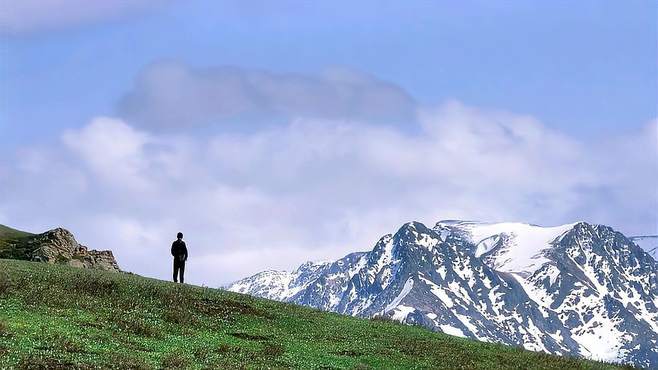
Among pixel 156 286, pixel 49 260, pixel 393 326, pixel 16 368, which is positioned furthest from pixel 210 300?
pixel 49 260

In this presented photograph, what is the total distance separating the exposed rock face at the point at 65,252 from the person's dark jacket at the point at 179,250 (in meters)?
17.6

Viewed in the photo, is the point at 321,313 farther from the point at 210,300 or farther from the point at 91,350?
the point at 91,350

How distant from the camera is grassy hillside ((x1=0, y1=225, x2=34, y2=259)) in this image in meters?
77.8

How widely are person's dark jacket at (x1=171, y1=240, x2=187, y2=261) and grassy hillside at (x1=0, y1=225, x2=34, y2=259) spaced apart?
2078cm

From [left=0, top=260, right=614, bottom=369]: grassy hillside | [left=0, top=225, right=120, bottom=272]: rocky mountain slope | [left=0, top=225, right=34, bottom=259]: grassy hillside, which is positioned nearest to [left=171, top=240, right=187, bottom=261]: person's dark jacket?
[left=0, top=260, right=614, bottom=369]: grassy hillside

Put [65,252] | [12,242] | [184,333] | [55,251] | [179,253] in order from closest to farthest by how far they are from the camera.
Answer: [184,333] < [179,253] < [55,251] < [65,252] < [12,242]

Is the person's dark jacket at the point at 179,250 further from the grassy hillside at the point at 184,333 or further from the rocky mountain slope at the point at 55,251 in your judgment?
the rocky mountain slope at the point at 55,251

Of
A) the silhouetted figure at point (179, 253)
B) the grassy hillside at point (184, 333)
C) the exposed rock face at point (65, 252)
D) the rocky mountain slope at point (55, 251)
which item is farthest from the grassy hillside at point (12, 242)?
the silhouetted figure at point (179, 253)

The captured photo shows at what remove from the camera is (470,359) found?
48281 millimetres

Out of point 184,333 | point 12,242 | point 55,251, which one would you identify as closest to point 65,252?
point 55,251

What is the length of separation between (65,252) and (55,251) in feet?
3.22

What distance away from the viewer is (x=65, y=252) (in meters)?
79.3

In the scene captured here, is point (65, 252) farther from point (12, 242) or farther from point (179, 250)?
point (179, 250)

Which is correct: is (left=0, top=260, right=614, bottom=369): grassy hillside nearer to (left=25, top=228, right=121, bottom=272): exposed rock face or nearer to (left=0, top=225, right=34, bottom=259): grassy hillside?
(left=25, top=228, right=121, bottom=272): exposed rock face
